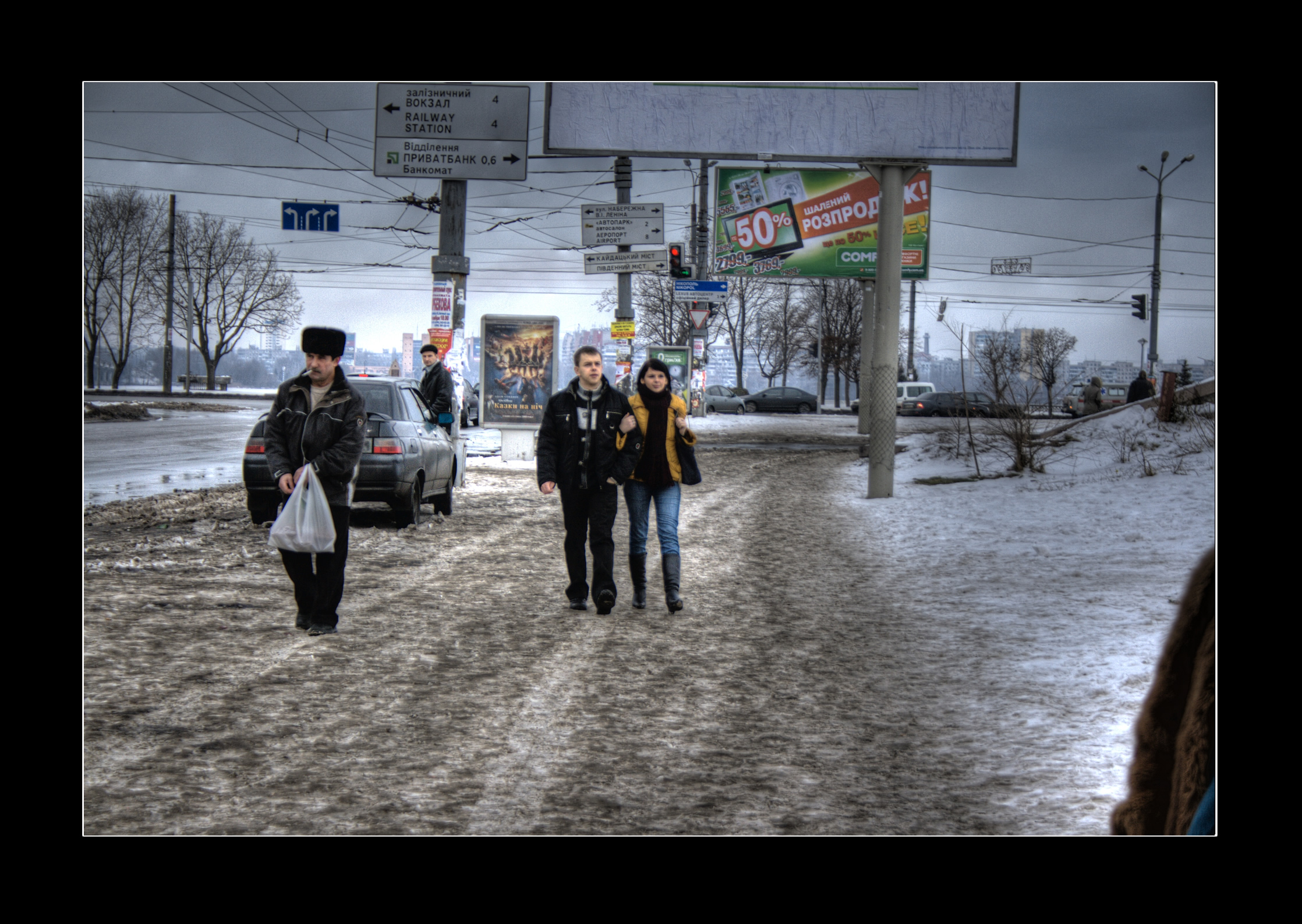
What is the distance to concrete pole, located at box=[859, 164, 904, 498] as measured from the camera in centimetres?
1380

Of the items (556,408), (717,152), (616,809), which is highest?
(717,152)

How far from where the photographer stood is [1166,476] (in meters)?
12.7

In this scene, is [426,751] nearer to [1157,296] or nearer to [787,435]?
[787,435]

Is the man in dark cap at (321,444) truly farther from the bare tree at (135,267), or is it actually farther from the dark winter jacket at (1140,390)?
the dark winter jacket at (1140,390)

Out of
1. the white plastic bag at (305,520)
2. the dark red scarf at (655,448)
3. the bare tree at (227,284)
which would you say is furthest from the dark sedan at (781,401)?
the white plastic bag at (305,520)

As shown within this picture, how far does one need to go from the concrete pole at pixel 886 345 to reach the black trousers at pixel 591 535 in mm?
7265

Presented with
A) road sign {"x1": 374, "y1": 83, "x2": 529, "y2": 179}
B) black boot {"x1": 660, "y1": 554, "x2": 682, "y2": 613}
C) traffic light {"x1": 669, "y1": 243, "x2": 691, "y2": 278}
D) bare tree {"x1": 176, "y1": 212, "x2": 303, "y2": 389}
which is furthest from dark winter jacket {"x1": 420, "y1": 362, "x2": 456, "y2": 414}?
bare tree {"x1": 176, "y1": 212, "x2": 303, "y2": 389}

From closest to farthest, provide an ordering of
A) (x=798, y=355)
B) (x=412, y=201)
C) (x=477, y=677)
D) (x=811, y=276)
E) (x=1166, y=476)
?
(x=477, y=677) → (x=1166, y=476) → (x=412, y=201) → (x=811, y=276) → (x=798, y=355)

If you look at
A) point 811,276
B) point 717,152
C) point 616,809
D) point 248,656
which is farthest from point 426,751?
point 811,276

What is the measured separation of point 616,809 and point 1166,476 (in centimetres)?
1108

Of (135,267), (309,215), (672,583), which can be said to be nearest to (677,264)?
(309,215)

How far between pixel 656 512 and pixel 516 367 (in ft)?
39.0

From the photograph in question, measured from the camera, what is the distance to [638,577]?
24.2 feet

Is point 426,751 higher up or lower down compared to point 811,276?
lower down
